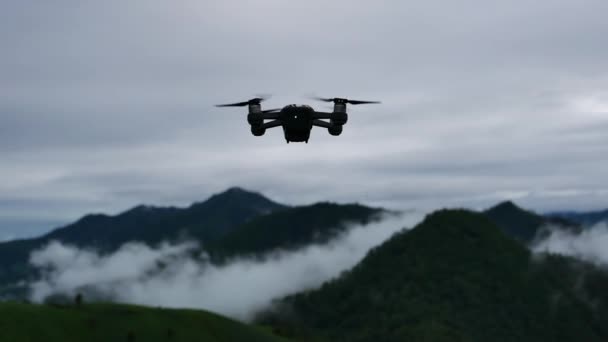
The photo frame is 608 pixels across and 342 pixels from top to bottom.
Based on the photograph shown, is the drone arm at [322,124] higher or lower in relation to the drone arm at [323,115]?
lower

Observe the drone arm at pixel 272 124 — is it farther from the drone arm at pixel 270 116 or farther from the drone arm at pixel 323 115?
the drone arm at pixel 323 115

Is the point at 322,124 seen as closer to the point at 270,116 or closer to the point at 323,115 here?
the point at 323,115

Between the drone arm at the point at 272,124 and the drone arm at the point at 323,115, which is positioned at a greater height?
the drone arm at the point at 323,115

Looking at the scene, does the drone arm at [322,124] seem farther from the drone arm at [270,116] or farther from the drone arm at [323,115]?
the drone arm at [270,116]

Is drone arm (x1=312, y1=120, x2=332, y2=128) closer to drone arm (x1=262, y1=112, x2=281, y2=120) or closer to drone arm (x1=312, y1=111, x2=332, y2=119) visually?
drone arm (x1=312, y1=111, x2=332, y2=119)

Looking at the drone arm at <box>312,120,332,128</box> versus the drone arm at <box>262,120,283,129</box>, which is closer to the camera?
the drone arm at <box>262,120,283,129</box>

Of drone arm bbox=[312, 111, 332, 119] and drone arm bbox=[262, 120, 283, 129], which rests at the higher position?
drone arm bbox=[312, 111, 332, 119]

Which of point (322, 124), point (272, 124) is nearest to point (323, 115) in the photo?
point (322, 124)

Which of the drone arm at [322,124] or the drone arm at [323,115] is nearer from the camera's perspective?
the drone arm at [323,115]

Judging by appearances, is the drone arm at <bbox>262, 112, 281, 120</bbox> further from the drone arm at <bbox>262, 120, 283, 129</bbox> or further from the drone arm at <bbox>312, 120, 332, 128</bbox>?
the drone arm at <bbox>312, 120, 332, 128</bbox>

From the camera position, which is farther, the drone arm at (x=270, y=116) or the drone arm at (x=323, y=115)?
the drone arm at (x=323, y=115)
